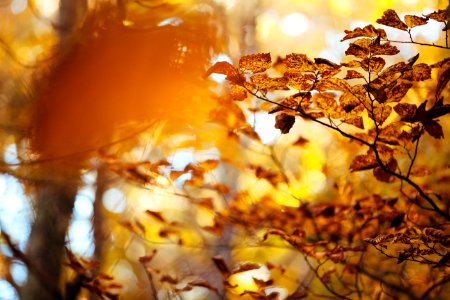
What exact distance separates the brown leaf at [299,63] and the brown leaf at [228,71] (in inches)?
8.2

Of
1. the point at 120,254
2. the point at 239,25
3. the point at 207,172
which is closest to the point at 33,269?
the point at 120,254

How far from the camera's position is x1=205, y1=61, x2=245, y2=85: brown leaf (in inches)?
51.6

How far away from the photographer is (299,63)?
46.4 inches

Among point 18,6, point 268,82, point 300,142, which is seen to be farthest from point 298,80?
point 18,6

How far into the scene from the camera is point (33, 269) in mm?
2193

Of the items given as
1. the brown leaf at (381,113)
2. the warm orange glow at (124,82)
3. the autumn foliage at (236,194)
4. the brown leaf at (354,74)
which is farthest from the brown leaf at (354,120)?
the warm orange glow at (124,82)

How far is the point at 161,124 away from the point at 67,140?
0.72 metres

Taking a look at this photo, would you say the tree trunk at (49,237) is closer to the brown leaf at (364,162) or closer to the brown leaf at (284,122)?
the brown leaf at (284,122)

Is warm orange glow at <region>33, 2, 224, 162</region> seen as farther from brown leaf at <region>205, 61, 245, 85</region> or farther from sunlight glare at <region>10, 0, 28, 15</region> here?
brown leaf at <region>205, 61, 245, 85</region>

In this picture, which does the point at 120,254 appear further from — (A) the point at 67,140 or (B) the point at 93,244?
(A) the point at 67,140

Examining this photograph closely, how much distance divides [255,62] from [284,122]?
0.73 feet

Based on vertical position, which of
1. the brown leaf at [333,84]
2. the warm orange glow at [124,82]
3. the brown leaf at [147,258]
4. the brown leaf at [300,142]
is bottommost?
the brown leaf at [333,84]

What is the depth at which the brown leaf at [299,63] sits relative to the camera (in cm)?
117

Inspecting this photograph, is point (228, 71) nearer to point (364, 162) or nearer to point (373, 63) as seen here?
point (373, 63)
